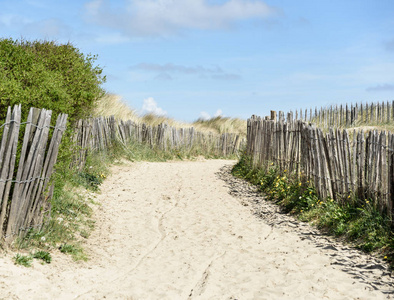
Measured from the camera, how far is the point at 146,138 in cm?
1800

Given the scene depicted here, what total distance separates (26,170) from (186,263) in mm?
2474

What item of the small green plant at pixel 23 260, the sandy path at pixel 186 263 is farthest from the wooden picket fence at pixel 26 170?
the sandy path at pixel 186 263

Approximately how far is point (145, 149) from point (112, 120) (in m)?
2.21

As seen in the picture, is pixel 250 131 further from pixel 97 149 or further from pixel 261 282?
pixel 261 282

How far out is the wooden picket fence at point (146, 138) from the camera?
1155 centimetres

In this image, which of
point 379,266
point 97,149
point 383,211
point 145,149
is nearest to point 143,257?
point 379,266

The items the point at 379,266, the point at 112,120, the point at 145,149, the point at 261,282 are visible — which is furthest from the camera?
the point at 145,149

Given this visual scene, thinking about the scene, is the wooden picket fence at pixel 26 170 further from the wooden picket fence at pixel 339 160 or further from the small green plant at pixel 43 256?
the wooden picket fence at pixel 339 160

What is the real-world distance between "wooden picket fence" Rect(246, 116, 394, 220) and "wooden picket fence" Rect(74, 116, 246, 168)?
4.73 m

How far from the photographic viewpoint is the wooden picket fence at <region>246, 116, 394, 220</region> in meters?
6.71

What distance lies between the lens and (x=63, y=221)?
679cm

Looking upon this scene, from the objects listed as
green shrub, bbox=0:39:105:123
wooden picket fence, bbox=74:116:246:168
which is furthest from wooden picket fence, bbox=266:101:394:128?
green shrub, bbox=0:39:105:123

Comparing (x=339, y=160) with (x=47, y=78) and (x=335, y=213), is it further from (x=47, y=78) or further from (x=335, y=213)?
(x=47, y=78)

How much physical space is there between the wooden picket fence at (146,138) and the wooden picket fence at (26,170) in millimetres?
3696
